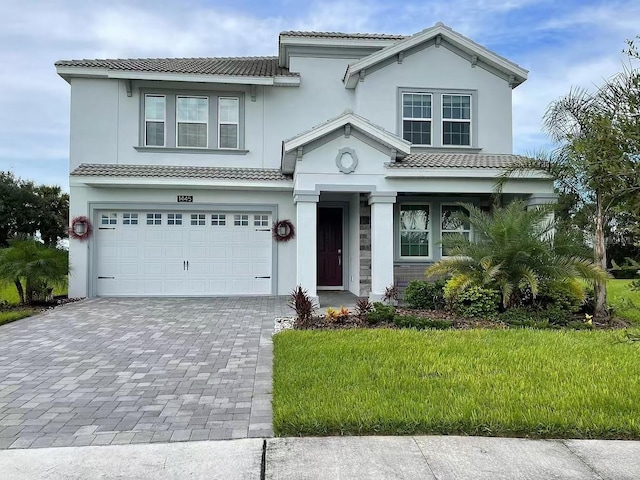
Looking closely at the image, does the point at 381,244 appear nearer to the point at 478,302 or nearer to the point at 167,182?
the point at 478,302

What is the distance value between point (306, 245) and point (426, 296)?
319cm

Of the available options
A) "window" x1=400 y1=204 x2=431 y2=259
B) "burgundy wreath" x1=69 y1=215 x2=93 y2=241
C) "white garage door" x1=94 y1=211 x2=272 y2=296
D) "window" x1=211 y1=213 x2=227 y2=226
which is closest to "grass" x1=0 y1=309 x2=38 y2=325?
"white garage door" x1=94 y1=211 x2=272 y2=296

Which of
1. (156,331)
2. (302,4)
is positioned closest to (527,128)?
(302,4)

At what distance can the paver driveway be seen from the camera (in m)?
4.45

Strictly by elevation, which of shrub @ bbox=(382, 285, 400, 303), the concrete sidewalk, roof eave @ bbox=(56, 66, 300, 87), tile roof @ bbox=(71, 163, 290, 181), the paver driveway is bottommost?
the concrete sidewalk

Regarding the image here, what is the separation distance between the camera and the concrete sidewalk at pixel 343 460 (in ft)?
11.8

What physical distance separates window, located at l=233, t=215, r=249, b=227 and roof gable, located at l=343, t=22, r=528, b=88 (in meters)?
5.34

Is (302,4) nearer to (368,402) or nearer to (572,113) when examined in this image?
(572,113)

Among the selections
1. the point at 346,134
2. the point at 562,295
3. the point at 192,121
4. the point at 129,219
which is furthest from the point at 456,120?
the point at 129,219

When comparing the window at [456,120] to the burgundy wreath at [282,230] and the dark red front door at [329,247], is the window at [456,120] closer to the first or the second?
the dark red front door at [329,247]

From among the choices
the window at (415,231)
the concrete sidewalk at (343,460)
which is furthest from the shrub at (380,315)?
the window at (415,231)

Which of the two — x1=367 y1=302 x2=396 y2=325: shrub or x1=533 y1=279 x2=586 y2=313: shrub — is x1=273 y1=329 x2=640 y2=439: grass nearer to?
x1=367 y1=302 x2=396 y2=325: shrub

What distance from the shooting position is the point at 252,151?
48.0 feet

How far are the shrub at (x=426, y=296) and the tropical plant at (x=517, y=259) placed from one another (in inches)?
21.2
